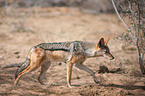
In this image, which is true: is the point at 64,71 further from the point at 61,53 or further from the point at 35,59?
the point at 35,59

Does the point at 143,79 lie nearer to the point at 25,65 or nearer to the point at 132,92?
the point at 132,92

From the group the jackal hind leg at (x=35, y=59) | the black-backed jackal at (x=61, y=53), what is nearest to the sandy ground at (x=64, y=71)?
the jackal hind leg at (x=35, y=59)

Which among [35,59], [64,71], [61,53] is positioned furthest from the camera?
[64,71]

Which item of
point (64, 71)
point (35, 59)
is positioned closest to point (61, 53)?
Answer: point (35, 59)

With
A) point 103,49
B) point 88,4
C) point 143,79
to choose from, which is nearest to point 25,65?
point 103,49

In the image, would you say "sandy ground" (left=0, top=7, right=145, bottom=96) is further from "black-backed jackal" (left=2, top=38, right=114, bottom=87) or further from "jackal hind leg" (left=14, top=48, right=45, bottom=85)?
"black-backed jackal" (left=2, top=38, right=114, bottom=87)

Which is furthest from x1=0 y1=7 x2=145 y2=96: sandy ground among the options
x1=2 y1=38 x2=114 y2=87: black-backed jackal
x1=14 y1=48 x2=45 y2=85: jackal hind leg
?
x1=2 y1=38 x2=114 y2=87: black-backed jackal

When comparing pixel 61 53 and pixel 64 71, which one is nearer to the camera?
pixel 61 53

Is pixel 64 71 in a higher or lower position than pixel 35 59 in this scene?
lower

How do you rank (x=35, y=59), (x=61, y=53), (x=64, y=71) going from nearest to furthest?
(x=35, y=59)
(x=61, y=53)
(x=64, y=71)

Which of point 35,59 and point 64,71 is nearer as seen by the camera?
point 35,59

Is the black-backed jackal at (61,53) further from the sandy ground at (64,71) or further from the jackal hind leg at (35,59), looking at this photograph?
the sandy ground at (64,71)

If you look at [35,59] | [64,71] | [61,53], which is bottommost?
[64,71]

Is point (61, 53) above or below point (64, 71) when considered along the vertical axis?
above
